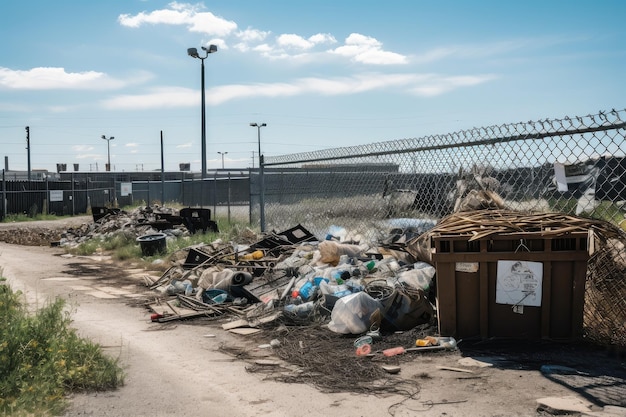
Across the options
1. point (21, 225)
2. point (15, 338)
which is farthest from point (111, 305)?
point (21, 225)

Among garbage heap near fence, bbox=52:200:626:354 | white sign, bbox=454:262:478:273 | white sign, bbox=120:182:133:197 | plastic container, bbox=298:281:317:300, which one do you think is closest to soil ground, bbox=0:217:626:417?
garbage heap near fence, bbox=52:200:626:354

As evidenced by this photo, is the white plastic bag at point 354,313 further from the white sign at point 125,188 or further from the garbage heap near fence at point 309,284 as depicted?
the white sign at point 125,188

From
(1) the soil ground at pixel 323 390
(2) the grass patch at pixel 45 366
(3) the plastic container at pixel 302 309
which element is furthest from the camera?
(3) the plastic container at pixel 302 309

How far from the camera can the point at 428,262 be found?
682 cm

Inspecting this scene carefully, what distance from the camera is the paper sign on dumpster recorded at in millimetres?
5414

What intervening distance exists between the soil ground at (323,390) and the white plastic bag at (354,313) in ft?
1.39

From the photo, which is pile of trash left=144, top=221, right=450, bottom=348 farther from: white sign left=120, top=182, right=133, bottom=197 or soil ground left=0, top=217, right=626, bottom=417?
white sign left=120, top=182, right=133, bottom=197

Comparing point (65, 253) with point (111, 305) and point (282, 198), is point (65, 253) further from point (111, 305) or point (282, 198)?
point (111, 305)

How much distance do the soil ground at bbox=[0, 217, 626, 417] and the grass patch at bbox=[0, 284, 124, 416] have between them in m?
0.16

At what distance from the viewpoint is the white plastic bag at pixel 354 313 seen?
6242 mm

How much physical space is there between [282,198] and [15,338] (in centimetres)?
845

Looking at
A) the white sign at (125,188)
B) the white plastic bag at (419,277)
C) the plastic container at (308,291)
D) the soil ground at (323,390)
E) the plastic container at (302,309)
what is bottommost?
the soil ground at (323,390)

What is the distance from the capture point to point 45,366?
4.49m

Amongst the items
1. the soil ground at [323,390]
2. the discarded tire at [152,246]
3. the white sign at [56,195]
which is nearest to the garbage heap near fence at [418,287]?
the soil ground at [323,390]
